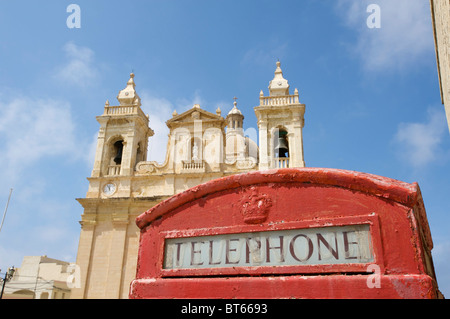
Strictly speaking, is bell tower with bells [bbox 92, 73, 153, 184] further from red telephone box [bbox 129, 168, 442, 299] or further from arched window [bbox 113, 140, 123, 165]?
red telephone box [bbox 129, 168, 442, 299]

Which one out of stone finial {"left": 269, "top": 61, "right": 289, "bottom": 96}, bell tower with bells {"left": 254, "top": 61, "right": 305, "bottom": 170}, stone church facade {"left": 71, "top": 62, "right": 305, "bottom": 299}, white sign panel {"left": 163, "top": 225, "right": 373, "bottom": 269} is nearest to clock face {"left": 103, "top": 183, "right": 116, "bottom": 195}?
stone church facade {"left": 71, "top": 62, "right": 305, "bottom": 299}

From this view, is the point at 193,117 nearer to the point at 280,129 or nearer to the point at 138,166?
the point at 138,166

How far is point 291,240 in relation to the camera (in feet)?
6.15

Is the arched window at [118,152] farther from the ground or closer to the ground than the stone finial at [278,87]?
closer to the ground

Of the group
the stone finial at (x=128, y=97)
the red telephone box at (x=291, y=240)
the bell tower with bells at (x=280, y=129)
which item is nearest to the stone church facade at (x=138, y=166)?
the bell tower with bells at (x=280, y=129)

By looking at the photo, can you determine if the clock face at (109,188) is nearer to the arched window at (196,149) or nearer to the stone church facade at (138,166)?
the stone church facade at (138,166)

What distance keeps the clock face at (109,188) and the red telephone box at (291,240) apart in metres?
14.0

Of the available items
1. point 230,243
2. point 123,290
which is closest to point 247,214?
point 230,243

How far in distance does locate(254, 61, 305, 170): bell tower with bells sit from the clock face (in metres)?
6.30

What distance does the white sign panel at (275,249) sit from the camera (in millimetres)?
1751

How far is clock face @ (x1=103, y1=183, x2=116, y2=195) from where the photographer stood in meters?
15.6

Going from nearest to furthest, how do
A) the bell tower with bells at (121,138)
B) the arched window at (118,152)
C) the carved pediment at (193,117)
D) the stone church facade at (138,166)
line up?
the stone church facade at (138,166) → the bell tower with bells at (121,138) → the carved pediment at (193,117) → the arched window at (118,152)
